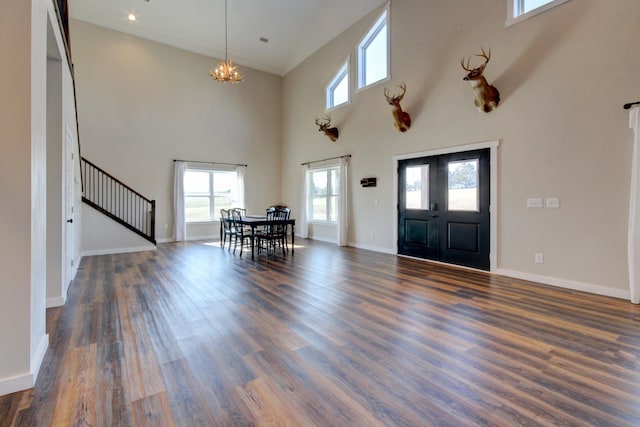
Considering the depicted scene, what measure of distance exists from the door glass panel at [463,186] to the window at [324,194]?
3133 mm

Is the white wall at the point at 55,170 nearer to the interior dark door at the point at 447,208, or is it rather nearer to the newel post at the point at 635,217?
the interior dark door at the point at 447,208

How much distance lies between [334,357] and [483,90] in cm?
451

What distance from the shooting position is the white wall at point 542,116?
12.2 feet

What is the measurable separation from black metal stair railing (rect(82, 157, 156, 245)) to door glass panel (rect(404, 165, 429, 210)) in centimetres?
585

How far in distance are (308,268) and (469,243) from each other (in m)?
2.79

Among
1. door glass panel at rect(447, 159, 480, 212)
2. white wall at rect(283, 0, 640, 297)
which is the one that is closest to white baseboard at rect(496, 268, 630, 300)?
white wall at rect(283, 0, 640, 297)

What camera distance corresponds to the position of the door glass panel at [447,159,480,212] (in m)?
5.13

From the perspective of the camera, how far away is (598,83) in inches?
151

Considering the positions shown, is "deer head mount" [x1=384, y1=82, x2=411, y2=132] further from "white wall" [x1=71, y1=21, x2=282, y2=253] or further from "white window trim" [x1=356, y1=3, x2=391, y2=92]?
"white wall" [x1=71, y1=21, x2=282, y2=253]

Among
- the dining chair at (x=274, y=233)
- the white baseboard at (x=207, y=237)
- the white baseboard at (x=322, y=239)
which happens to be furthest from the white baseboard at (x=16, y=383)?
the white baseboard at (x=207, y=237)

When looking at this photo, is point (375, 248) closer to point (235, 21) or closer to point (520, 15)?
point (520, 15)

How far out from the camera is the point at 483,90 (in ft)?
15.3

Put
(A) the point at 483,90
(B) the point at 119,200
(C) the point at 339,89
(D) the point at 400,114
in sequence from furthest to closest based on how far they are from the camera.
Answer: (C) the point at 339,89 → (B) the point at 119,200 → (D) the point at 400,114 → (A) the point at 483,90

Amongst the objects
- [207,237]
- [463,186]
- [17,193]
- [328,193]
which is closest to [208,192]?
[207,237]
